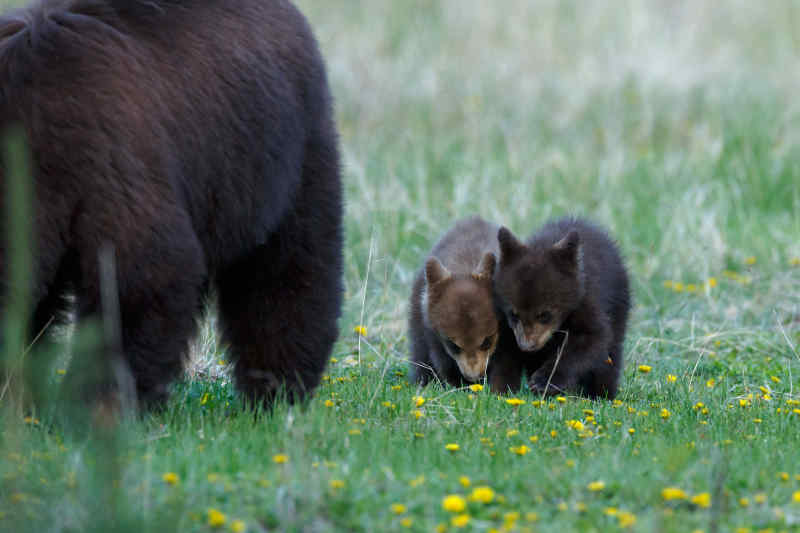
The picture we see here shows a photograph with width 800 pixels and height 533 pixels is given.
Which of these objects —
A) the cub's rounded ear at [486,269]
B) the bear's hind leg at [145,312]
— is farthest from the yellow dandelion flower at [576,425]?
the bear's hind leg at [145,312]

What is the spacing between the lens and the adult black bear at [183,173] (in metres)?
3.88

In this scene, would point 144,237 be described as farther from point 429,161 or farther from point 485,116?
point 485,116

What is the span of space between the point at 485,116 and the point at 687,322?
568 centimetres

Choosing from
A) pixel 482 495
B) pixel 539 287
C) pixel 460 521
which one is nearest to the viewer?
pixel 460 521

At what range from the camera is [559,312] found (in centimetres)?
610

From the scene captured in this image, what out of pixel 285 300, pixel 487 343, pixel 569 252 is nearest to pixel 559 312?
pixel 569 252

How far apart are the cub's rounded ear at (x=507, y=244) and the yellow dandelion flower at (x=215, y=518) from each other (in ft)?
9.92

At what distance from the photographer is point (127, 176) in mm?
3947

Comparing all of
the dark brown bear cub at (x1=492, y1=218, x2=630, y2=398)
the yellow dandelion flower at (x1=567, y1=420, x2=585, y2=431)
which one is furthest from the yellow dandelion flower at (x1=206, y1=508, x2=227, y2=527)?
the dark brown bear cub at (x1=492, y1=218, x2=630, y2=398)

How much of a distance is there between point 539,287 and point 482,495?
249cm

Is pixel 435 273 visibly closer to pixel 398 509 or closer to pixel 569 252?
pixel 569 252

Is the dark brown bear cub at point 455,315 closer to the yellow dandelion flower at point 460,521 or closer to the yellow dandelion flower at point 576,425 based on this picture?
the yellow dandelion flower at point 576,425

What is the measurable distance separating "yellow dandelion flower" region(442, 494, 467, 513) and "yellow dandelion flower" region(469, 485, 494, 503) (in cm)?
7

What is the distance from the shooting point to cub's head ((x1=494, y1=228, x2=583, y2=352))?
19.7ft
